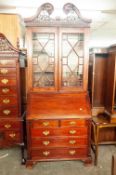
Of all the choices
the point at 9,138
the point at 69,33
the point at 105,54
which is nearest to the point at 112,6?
the point at 105,54

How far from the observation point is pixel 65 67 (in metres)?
2.56

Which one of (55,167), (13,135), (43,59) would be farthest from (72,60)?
(55,167)

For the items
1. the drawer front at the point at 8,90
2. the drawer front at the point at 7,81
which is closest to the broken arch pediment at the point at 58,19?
the drawer front at the point at 7,81

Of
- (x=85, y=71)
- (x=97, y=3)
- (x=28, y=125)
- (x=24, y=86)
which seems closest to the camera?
(x=28, y=125)

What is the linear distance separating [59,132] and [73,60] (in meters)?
1.07

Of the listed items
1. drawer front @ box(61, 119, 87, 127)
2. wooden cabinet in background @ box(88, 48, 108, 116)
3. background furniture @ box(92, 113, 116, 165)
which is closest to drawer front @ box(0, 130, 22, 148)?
drawer front @ box(61, 119, 87, 127)

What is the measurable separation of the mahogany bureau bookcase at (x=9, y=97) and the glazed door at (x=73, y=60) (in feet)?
2.15

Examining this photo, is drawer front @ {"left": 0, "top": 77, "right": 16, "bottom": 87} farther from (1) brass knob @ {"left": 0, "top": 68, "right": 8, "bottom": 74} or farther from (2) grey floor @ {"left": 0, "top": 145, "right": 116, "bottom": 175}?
(2) grey floor @ {"left": 0, "top": 145, "right": 116, "bottom": 175}

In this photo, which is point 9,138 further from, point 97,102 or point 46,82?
point 97,102

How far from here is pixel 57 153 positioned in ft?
8.11

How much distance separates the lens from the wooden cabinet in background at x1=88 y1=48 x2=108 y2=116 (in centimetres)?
282

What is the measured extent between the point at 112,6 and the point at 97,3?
0.29m

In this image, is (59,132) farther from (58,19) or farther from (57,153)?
(58,19)

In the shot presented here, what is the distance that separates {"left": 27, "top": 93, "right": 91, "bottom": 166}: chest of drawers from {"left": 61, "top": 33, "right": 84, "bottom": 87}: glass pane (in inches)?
12.4
